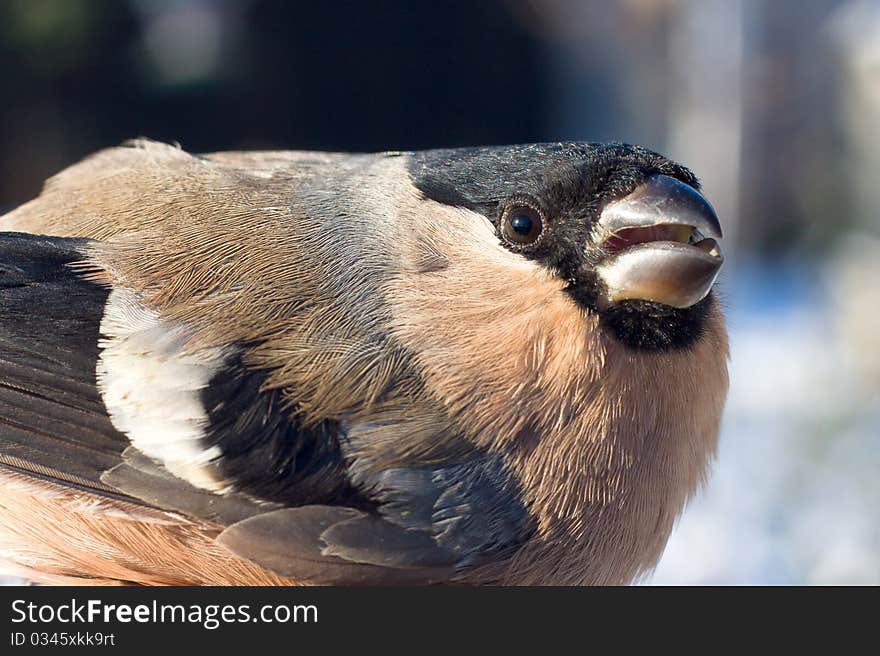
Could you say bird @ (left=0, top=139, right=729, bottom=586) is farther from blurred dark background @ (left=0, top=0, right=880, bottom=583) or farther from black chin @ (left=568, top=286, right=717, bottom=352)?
blurred dark background @ (left=0, top=0, right=880, bottom=583)

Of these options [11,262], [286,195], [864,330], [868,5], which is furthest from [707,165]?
[11,262]

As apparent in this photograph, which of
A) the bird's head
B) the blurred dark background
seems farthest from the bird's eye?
the blurred dark background

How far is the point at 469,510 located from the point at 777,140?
18.1ft

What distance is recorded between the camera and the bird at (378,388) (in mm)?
1469

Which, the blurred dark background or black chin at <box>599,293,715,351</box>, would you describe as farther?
the blurred dark background

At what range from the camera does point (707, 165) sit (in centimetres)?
614

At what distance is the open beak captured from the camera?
4.79 feet

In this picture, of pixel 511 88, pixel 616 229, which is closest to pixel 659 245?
pixel 616 229

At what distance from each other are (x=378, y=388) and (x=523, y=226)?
38cm

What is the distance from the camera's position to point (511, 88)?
7.18m

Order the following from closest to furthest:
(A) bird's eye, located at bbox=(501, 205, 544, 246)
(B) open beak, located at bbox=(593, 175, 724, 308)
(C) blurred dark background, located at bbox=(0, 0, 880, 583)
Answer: (B) open beak, located at bbox=(593, 175, 724, 308) < (A) bird's eye, located at bbox=(501, 205, 544, 246) < (C) blurred dark background, located at bbox=(0, 0, 880, 583)

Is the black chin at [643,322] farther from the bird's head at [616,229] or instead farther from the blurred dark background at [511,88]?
the blurred dark background at [511,88]

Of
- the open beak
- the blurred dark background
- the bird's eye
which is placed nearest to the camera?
the open beak

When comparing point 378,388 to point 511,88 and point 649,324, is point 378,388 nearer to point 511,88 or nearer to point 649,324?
point 649,324
